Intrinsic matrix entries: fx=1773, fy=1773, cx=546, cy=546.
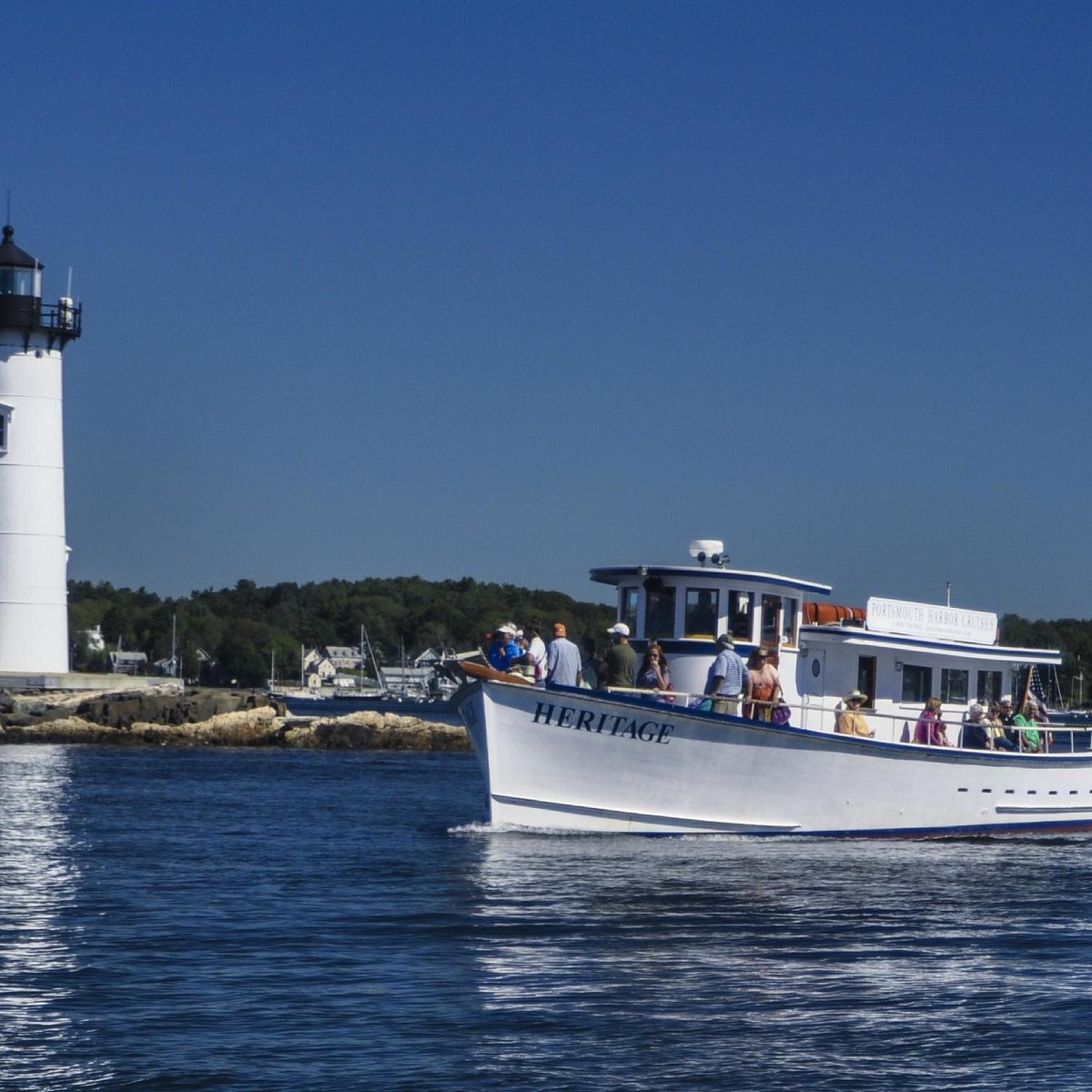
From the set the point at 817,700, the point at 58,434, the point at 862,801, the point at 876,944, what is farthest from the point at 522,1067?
the point at 58,434

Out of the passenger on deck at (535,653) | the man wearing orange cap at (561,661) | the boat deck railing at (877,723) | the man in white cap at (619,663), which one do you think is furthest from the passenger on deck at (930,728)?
the passenger on deck at (535,653)

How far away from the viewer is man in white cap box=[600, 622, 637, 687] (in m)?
23.2

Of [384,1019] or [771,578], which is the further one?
[771,578]

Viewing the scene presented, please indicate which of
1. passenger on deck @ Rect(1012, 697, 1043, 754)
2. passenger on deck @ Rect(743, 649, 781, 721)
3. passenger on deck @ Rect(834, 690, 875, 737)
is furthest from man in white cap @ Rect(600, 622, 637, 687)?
passenger on deck @ Rect(1012, 697, 1043, 754)

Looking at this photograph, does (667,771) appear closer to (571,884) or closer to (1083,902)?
(571,884)

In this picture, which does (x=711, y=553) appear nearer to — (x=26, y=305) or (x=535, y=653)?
(x=535, y=653)

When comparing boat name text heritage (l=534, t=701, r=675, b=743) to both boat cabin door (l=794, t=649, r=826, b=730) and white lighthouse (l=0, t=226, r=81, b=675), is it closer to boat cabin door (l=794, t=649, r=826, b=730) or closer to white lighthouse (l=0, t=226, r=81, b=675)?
boat cabin door (l=794, t=649, r=826, b=730)

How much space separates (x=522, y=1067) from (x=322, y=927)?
568cm

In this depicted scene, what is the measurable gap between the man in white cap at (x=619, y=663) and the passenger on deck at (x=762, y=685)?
5.21 feet

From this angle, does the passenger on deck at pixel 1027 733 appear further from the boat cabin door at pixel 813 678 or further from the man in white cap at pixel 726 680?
the man in white cap at pixel 726 680

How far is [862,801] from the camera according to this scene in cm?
2444

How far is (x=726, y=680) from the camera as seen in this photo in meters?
23.1

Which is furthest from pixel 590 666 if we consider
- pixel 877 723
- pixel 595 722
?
pixel 877 723

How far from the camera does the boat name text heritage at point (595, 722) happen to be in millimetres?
22406
